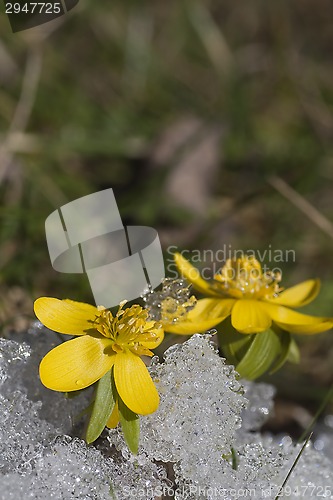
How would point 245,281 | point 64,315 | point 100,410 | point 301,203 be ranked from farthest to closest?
point 301,203, point 245,281, point 64,315, point 100,410

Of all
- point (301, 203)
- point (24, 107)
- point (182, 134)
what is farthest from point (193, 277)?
point (182, 134)

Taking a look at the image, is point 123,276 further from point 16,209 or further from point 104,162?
point 104,162

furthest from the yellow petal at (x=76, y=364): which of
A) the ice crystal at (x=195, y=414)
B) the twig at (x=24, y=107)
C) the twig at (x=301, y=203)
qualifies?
the twig at (x=24, y=107)

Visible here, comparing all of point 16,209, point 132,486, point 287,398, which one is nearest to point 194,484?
point 132,486

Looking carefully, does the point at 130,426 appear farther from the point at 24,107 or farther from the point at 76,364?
the point at 24,107

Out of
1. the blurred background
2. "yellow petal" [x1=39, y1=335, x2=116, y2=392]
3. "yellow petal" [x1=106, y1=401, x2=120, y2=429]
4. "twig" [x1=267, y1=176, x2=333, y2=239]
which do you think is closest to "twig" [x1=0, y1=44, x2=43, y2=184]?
the blurred background

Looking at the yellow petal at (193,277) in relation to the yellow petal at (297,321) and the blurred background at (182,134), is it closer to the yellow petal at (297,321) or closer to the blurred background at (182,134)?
the yellow petal at (297,321)
